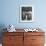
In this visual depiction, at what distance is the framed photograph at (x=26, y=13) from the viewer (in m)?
4.02

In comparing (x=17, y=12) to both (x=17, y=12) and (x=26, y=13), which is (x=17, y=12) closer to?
(x=17, y=12)

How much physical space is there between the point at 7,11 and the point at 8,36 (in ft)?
2.96

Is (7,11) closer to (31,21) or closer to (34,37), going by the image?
(31,21)

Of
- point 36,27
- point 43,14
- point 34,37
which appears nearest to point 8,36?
point 34,37

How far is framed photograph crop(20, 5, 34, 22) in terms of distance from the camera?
4.02m

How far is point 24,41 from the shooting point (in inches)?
140

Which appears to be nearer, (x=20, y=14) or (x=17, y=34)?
(x=17, y=34)

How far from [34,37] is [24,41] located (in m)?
0.31

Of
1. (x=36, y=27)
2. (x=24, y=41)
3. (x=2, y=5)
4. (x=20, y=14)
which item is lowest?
(x=24, y=41)

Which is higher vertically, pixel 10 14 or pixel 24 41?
pixel 10 14

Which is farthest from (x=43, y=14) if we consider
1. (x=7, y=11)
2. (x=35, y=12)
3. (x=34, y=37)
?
(x=7, y=11)

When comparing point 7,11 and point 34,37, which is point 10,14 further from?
point 34,37

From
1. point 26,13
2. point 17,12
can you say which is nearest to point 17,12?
point 17,12

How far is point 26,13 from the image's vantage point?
404cm
